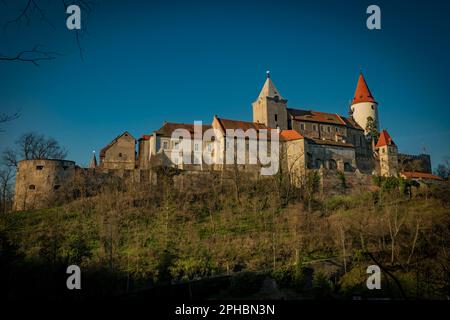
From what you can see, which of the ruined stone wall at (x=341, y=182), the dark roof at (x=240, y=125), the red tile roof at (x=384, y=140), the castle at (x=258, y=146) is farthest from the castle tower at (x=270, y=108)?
the ruined stone wall at (x=341, y=182)

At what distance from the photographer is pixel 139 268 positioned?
23.7 metres

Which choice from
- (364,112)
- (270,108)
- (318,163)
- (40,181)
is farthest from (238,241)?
(364,112)

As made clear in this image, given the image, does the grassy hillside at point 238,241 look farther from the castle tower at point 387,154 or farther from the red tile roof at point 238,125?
the castle tower at point 387,154

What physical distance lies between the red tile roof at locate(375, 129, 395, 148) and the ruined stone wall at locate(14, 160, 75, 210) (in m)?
39.4

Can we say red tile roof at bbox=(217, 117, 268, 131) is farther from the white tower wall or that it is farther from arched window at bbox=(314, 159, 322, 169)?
the white tower wall

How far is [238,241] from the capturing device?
29.1 metres

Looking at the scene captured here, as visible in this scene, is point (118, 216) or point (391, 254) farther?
point (118, 216)

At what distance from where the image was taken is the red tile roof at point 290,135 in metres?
51.0

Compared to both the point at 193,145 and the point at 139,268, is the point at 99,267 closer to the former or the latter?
the point at 139,268

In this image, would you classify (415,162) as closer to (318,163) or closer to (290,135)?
(318,163)

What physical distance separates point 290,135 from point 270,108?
692cm

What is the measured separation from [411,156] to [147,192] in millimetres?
37081
